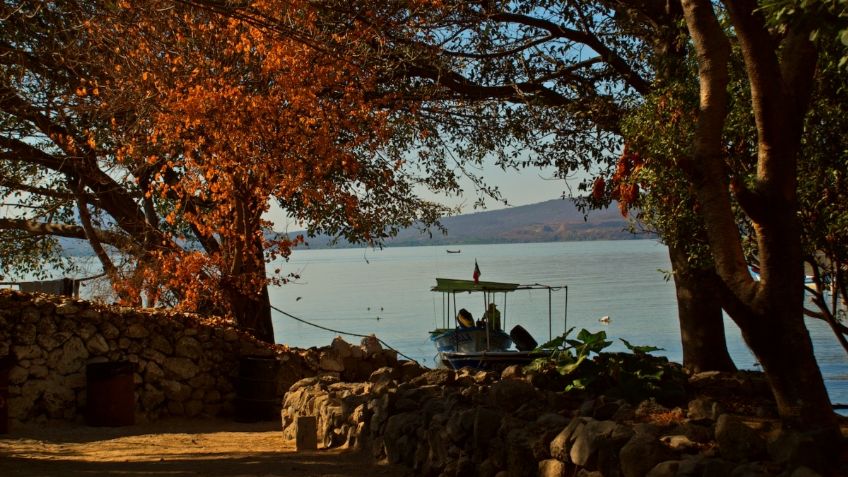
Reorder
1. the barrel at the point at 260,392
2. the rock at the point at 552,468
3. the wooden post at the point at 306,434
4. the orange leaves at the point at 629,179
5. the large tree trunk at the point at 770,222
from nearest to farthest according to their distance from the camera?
the rock at the point at 552,468
the large tree trunk at the point at 770,222
the orange leaves at the point at 629,179
the wooden post at the point at 306,434
the barrel at the point at 260,392

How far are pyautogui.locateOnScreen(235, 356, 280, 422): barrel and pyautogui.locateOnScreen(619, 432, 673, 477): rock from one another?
8.13 metres

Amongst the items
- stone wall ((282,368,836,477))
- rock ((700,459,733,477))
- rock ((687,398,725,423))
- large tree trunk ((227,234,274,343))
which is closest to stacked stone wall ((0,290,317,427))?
large tree trunk ((227,234,274,343))

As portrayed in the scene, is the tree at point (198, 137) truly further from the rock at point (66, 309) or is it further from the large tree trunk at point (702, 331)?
the large tree trunk at point (702, 331)

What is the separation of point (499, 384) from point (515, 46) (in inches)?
262

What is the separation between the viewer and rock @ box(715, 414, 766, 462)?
5281 mm

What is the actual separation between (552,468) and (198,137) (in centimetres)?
761

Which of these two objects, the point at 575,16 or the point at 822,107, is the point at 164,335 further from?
the point at 822,107

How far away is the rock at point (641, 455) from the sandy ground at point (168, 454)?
2.71 m

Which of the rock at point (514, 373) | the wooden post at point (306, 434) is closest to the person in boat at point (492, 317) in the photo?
the rock at point (514, 373)

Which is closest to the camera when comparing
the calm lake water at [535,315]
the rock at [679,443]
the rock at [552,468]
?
the rock at [679,443]

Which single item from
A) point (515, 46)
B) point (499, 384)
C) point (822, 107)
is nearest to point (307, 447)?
point (499, 384)

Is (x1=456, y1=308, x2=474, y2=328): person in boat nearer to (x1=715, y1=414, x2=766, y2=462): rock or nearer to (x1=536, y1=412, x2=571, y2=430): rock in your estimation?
(x1=536, y1=412, x2=571, y2=430): rock

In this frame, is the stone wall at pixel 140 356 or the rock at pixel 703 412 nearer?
the rock at pixel 703 412

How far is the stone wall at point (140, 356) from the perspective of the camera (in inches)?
466
